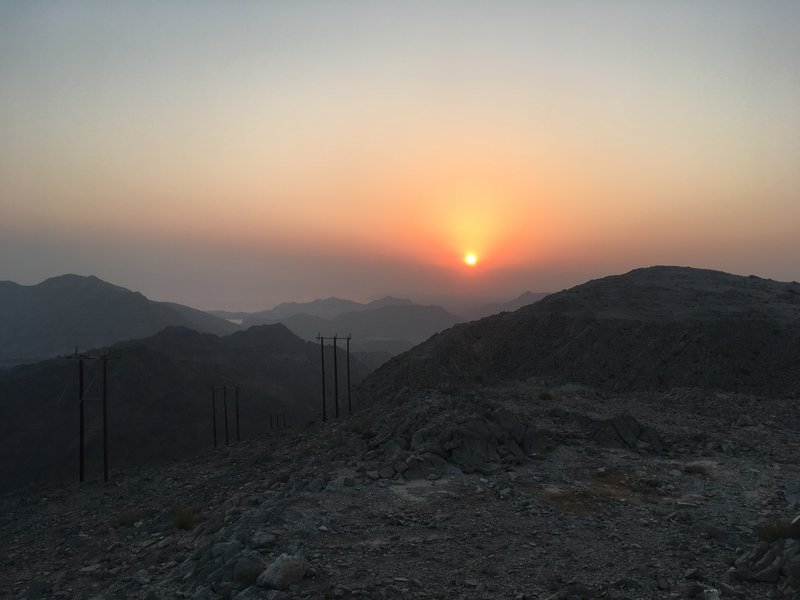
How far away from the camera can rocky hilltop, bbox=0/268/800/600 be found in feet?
32.1

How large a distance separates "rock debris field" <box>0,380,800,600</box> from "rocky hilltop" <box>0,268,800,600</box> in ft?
0.19

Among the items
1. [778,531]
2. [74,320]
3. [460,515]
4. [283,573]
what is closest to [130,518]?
[283,573]

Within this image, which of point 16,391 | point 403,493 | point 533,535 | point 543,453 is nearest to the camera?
point 533,535

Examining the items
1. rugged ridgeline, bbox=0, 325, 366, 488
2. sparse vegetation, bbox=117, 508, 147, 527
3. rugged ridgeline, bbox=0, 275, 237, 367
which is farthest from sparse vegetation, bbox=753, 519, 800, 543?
rugged ridgeline, bbox=0, 275, 237, 367

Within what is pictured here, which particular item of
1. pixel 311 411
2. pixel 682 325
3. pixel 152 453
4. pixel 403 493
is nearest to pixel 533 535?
pixel 403 493

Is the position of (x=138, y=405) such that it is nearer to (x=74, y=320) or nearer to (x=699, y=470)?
(x=699, y=470)

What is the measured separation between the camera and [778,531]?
33.8 feet

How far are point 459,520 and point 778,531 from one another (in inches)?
255

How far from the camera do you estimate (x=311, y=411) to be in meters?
89.9

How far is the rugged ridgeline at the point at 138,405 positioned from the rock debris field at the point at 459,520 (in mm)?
43104

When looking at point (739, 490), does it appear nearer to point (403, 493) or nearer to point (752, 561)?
point (752, 561)

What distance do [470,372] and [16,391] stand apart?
6718 cm

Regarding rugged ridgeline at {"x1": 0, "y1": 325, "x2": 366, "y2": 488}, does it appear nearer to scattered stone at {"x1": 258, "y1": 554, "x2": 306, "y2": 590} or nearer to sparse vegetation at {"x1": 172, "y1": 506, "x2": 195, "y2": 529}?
sparse vegetation at {"x1": 172, "y1": 506, "x2": 195, "y2": 529}

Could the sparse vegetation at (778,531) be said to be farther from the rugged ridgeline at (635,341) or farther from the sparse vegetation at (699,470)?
the rugged ridgeline at (635,341)
